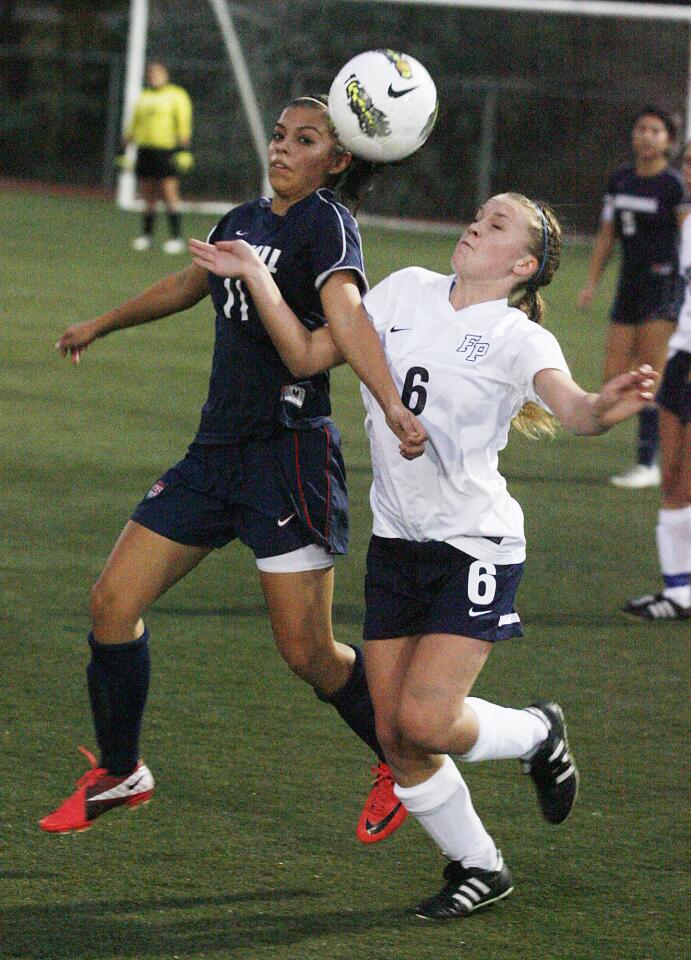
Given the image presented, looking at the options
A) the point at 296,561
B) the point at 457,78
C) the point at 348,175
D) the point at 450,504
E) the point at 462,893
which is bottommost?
the point at 462,893

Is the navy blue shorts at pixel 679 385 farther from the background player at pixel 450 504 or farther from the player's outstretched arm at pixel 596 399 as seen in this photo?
the player's outstretched arm at pixel 596 399

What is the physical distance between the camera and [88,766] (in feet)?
15.8

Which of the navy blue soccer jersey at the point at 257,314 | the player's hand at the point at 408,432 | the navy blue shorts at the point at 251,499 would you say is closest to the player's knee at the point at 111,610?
the navy blue shorts at the point at 251,499

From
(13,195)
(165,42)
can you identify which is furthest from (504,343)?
(13,195)

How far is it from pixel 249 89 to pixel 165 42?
2.03 metres

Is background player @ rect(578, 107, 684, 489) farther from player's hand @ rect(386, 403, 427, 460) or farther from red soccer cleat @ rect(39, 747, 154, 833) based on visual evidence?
player's hand @ rect(386, 403, 427, 460)

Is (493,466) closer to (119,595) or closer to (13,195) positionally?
(119,595)

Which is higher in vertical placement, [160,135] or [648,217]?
[160,135]

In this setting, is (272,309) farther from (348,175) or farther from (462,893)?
(462,893)

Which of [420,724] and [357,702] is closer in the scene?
[420,724]

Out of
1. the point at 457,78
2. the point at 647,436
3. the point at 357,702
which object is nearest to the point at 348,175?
the point at 357,702

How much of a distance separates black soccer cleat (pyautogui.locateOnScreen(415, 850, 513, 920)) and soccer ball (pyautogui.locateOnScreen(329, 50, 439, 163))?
1.87 meters

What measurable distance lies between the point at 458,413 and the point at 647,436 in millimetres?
6005

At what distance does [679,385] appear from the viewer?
22.3 ft
